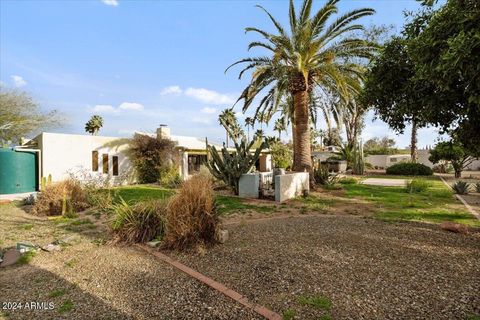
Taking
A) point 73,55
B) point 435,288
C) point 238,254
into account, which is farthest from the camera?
point 73,55

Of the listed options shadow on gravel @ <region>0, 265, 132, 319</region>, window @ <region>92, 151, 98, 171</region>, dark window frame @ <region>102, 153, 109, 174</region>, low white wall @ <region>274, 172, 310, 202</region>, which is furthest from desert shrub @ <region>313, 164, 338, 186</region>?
window @ <region>92, 151, 98, 171</region>

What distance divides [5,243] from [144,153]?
13.6m

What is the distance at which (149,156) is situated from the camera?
1955 centimetres

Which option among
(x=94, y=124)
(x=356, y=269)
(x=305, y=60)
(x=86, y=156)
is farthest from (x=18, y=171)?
(x=94, y=124)

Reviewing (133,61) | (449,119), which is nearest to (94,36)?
(133,61)

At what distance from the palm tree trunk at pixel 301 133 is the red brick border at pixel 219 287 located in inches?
384

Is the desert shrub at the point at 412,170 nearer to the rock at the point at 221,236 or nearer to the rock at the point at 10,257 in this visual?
the rock at the point at 221,236

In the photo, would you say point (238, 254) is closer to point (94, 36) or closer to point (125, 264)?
point (125, 264)

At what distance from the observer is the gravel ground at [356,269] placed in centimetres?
321

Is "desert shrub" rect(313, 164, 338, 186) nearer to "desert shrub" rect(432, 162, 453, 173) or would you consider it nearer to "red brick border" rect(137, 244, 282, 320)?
"red brick border" rect(137, 244, 282, 320)

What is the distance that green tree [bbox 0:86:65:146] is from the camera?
22.9m

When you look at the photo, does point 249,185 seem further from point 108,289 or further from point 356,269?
point 108,289

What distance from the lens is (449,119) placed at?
19.4 ft

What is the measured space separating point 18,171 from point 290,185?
16201mm
